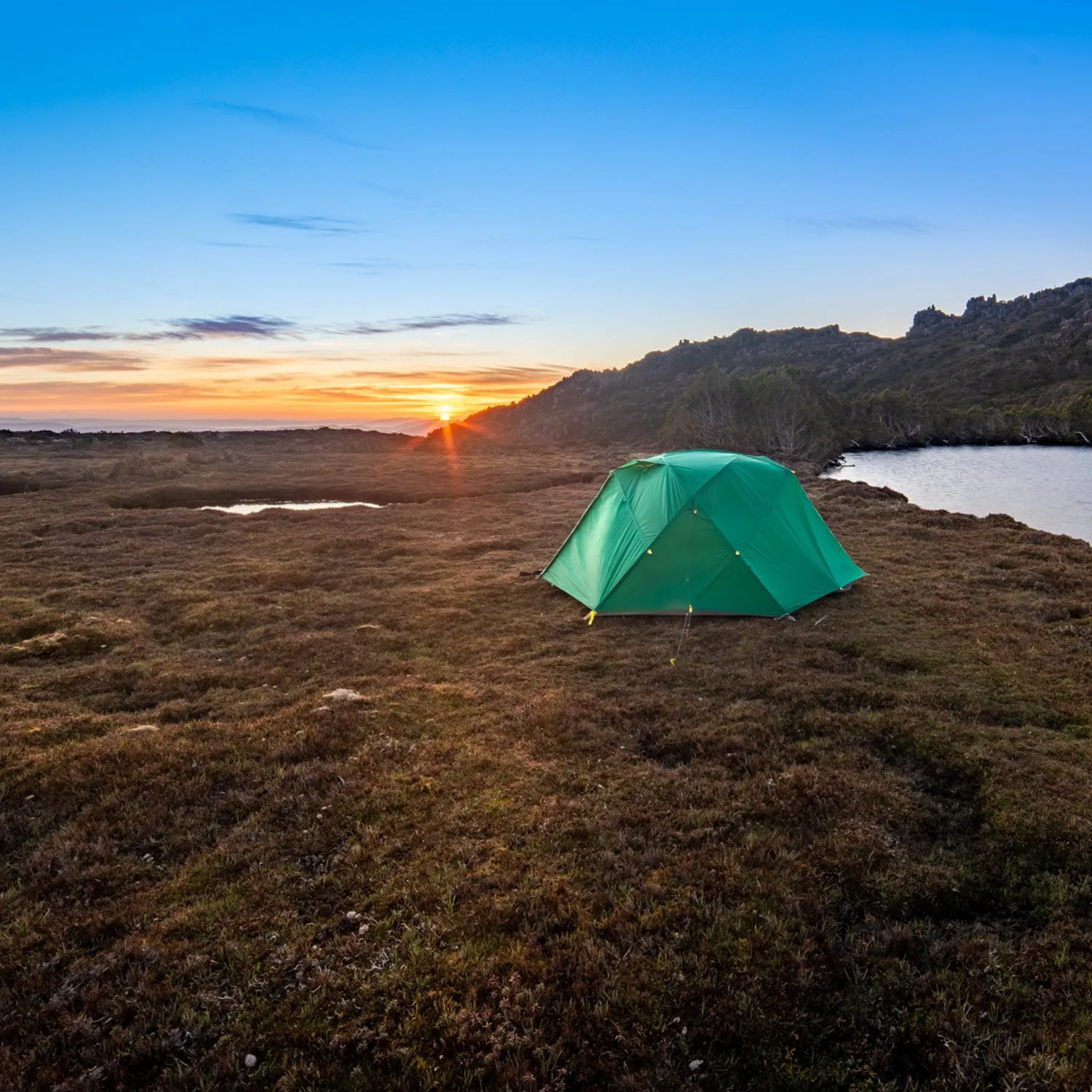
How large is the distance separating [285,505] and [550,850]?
3852cm

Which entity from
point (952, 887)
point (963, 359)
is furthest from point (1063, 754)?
point (963, 359)

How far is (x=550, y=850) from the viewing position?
7.32 m

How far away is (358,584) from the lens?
1994 centimetres

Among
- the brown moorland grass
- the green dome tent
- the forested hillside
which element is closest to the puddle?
the brown moorland grass

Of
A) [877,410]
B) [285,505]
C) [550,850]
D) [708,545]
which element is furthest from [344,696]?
[877,410]

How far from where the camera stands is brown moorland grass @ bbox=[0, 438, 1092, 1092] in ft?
16.7

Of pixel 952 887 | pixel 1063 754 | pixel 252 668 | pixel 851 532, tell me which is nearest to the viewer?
pixel 952 887

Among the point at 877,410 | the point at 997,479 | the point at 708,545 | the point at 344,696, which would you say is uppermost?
the point at 877,410

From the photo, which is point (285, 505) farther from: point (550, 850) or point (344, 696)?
point (550, 850)

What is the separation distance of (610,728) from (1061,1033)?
611 cm

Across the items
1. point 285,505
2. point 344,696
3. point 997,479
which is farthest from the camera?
point 997,479

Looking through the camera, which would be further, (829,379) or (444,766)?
(829,379)

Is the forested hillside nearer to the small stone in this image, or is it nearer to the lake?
the lake

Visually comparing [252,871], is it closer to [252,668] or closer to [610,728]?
[610,728]
